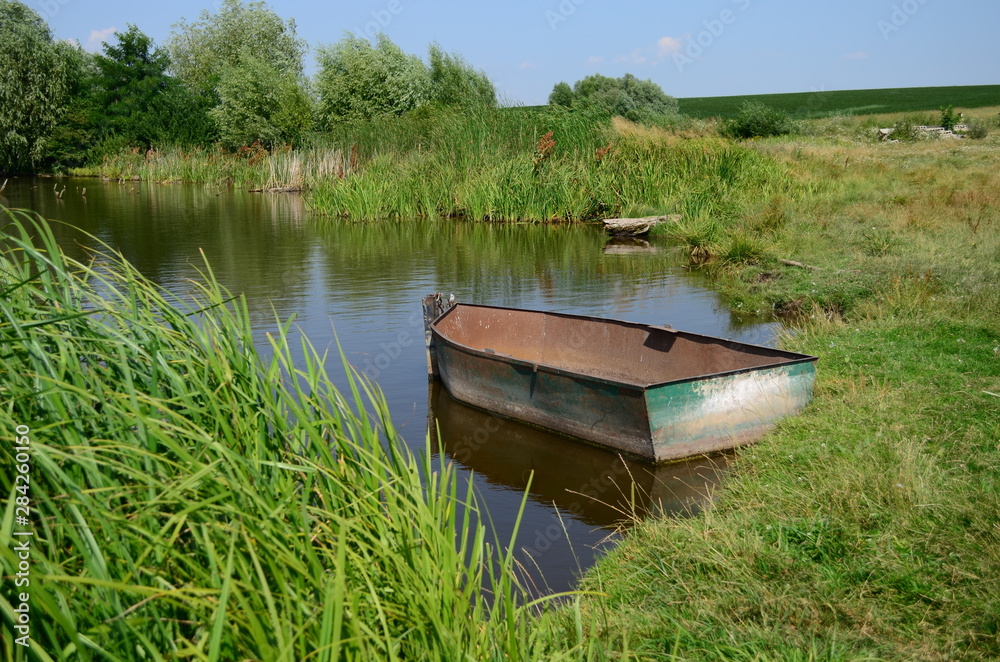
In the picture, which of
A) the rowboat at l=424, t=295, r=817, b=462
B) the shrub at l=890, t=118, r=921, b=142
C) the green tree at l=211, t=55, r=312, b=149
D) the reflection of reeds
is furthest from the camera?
the green tree at l=211, t=55, r=312, b=149

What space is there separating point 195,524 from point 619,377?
6.45 m

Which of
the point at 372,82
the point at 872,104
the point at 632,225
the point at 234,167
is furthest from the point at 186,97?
the point at 872,104

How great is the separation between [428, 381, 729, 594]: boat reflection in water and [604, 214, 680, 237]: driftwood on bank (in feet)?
39.8

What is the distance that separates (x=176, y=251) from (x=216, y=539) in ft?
54.9

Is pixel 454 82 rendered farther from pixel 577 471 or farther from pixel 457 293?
pixel 577 471

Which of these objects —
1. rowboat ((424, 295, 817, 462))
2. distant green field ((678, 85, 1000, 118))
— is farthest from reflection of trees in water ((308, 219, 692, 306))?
distant green field ((678, 85, 1000, 118))

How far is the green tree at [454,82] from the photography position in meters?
32.5

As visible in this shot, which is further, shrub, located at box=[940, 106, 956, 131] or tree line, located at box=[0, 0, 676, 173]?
shrub, located at box=[940, 106, 956, 131]

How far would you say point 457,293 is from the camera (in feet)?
45.0

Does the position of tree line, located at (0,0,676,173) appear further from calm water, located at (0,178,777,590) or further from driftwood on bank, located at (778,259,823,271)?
driftwood on bank, located at (778,259,823,271)

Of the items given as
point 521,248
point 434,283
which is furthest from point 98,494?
point 521,248

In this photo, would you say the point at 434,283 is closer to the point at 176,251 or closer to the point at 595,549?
the point at 176,251

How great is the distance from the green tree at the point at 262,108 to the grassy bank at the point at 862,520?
106 feet

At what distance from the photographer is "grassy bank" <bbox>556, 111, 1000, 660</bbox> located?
360cm
